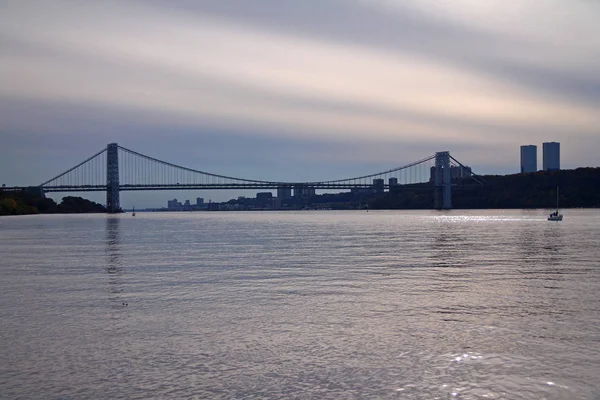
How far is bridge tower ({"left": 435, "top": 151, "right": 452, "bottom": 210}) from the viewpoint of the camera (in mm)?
122625

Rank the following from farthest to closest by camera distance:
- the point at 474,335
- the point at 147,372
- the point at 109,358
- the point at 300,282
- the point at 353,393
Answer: the point at 300,282 < the point at 474,335 < the point at 109,358 < the point at 147,372 < the point at 353,393

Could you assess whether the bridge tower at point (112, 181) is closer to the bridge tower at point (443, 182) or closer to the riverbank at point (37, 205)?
the riverbank at point (37, 205)

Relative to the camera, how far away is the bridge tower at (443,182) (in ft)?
402

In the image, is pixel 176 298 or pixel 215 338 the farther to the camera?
pixel 176 298

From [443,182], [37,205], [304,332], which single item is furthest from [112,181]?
[304,332]

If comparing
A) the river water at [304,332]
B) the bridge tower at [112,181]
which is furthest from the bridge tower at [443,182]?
the river water at [304,332]

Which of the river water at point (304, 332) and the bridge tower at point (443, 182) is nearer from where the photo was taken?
the river water at point (304, 332)

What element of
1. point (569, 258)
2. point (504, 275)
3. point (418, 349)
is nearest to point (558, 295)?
point (504, 275)

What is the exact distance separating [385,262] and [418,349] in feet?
38.6

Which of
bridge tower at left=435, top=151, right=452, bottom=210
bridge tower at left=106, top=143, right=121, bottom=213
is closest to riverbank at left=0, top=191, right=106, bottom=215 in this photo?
bridge tower at left=106, top=143, right=121, bottom=213

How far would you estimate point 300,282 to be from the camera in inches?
623

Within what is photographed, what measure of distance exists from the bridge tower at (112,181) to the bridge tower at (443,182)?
61.6 m

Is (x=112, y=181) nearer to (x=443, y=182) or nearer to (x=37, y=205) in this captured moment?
(x=37, y=205)

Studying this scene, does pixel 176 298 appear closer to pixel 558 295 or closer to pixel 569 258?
pixel 558 295
